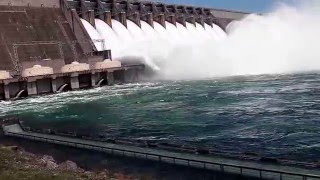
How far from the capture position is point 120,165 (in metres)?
16.3

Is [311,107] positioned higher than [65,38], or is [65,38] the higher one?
[65,38]

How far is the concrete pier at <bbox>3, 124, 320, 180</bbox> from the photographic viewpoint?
1270 centimetres

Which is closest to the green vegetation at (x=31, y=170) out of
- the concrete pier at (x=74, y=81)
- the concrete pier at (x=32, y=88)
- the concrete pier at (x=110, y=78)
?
the concrete pier at (x=32, y=88)

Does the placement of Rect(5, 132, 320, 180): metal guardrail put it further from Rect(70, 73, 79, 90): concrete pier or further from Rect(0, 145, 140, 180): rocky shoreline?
Rect(70, 73, 79, 90): concrete pier

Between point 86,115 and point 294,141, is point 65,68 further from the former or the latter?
point 294,141

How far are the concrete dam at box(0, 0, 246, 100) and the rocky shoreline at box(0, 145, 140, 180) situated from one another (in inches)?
1255

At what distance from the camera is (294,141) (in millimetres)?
19781

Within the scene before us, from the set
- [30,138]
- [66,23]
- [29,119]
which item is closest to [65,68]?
[66,23]

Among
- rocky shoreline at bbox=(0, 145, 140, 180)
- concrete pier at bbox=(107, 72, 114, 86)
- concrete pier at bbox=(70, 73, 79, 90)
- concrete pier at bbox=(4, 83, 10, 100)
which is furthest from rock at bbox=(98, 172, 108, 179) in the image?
concrete pier at bbox=(107, 72, 114, 86)

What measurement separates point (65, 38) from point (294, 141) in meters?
47.0

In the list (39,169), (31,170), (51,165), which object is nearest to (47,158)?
(51,165)

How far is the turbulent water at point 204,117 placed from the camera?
20.2 metres

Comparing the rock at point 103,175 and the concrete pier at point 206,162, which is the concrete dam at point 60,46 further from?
the rock at point 103,175

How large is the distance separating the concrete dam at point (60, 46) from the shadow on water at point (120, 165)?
30.0 metres
